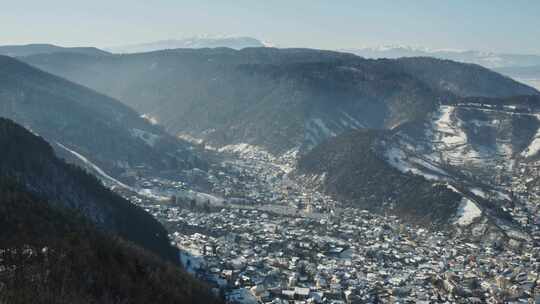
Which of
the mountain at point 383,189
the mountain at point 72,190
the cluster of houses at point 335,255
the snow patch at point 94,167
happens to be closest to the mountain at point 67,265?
the mountain at point 72,190

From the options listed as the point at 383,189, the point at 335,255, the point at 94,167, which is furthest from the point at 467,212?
the point at 94,167

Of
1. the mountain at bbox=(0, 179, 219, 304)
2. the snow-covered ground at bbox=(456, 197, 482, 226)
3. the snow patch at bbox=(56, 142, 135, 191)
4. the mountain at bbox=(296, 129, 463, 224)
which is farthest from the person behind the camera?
the snow patch at bbox=(56, 142, 135, 191)

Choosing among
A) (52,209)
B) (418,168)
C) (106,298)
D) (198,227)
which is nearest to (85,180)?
(198,227)

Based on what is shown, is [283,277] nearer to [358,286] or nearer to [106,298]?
[358,286]

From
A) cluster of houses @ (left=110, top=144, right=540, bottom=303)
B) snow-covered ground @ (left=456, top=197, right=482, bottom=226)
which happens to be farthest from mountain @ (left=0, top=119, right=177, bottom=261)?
snow-covered ground @ (left=456, top=197, right=482, bottom=226)

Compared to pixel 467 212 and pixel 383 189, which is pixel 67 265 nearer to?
pixel 467 212

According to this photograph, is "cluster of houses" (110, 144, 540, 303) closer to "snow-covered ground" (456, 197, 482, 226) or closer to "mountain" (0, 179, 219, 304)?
"snow-covered ground" (456, 197, 482, 226)
